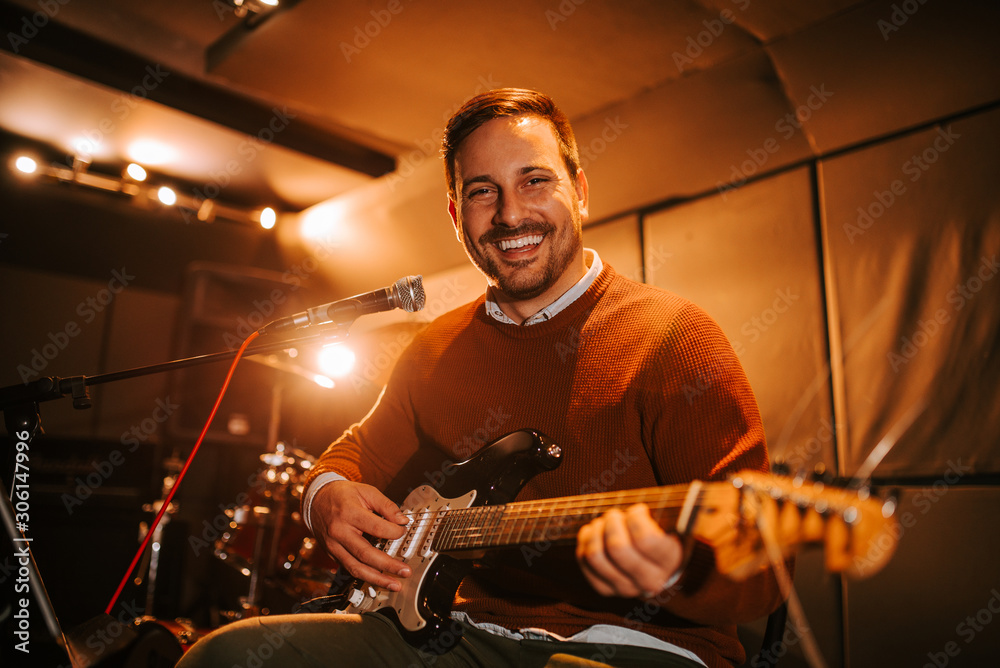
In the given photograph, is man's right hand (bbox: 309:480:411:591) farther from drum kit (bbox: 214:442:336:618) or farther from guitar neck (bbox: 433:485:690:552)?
drum kit (bbox: 214:442:336:618)

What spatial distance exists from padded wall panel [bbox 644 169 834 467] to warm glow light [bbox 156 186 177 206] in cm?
382

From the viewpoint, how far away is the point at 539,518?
4.48 ft

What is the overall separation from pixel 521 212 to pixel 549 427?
63cm

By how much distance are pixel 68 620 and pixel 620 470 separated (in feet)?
10.3

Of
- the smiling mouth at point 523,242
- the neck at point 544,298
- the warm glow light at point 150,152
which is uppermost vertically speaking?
the warm glow light at point 150,152

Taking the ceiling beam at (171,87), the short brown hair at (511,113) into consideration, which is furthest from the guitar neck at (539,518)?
the ceiling beam at (171,87)

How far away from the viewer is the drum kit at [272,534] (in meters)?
3.82

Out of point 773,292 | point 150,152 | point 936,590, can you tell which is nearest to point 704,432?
point 936,590

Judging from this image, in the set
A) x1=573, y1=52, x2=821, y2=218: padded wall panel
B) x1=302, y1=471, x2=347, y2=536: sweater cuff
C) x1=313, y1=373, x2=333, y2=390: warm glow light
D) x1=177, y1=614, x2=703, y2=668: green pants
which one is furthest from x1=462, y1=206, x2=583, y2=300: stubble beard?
x1=313, y1=373, x2=333, y2=390: warm glow light

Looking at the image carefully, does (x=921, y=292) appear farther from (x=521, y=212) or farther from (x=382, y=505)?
(x=382, y=505)

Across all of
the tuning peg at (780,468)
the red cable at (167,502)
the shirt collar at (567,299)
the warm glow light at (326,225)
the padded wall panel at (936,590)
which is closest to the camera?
the tuning peg at (780,468)

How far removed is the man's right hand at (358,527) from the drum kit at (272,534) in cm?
199

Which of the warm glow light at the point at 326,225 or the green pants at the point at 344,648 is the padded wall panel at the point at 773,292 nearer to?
the green pants at the point at 344,648

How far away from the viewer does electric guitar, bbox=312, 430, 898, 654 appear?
0.93m
